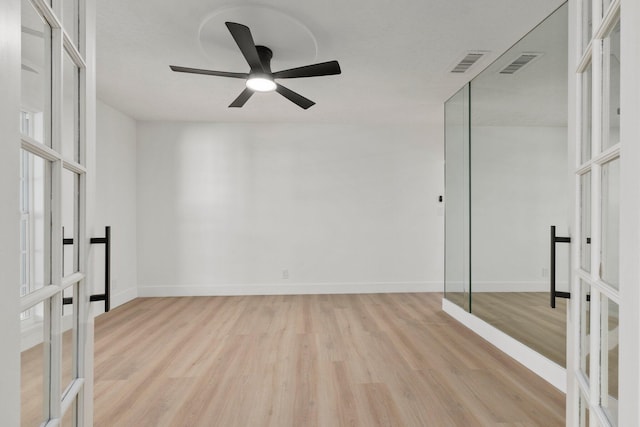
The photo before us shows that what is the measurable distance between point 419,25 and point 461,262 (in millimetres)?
2373

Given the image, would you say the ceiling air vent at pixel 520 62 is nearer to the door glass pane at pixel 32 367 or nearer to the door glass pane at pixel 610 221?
the door glass pane at pixel 610 221

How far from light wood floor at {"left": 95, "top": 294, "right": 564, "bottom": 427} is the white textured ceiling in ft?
8.08

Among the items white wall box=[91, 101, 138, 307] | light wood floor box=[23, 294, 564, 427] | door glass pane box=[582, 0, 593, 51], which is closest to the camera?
door glass pane box=[582, 0, 593, 51]

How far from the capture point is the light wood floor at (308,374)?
6.61ft

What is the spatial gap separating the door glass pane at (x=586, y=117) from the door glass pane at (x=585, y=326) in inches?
15.4

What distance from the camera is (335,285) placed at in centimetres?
525

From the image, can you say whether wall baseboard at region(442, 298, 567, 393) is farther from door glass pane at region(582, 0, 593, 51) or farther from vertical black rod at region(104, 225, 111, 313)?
vertical black rod at region(104, 225, 111, 313)

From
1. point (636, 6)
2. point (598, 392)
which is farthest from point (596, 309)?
point (636, 6)

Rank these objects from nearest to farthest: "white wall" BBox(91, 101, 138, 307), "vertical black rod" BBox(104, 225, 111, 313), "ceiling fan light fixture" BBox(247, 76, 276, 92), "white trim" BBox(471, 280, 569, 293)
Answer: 1. "vertical black rod" BBox(104, 225, 111, 313)
2. "white trim" BBox(471, 280, 569, 293)
3. "ceiling fan light fixture" BBox(247, 76, 276, 92)
4. "white wall" BBox(91, 101, 138, 307)

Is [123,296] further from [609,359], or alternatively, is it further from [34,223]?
[609,359]

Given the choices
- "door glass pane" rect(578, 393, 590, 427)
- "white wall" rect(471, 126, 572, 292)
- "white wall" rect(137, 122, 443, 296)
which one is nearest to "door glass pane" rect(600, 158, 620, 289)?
"door glass pane" rect(578, 393, 590, 427)

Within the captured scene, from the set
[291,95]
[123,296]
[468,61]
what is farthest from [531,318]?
[123,296]

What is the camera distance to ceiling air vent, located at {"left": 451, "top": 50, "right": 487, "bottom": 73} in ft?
9.74

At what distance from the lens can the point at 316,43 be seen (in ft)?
9.00
